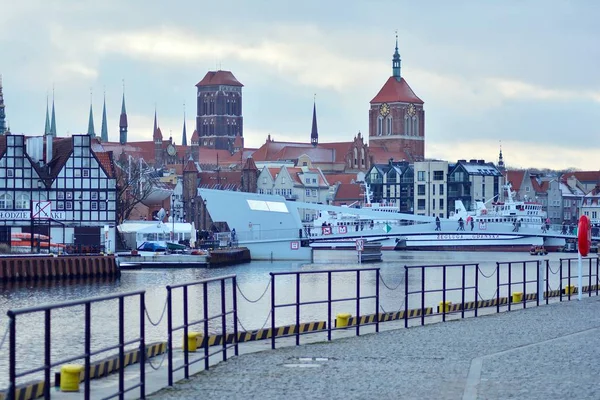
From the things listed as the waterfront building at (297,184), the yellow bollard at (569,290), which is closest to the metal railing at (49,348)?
the yellow bollard at (569,290)

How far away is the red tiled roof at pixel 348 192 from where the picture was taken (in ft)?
609

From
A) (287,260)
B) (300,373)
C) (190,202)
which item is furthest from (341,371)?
(190,202)

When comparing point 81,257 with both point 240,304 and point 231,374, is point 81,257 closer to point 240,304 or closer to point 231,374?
point 240,304

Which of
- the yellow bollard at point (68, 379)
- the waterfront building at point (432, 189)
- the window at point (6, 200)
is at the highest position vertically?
the waterfront building at point (432, 189)

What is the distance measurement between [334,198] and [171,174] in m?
27.8

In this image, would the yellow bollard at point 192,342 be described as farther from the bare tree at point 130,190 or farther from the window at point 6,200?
the bare tree at point 130,190

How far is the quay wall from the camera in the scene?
210 feet

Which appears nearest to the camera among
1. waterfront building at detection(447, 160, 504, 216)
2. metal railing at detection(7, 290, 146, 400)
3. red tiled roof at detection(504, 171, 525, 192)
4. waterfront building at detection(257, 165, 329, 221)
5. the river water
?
metal railing at detection(7, 290, 146, 400)

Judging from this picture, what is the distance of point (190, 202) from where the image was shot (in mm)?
160375

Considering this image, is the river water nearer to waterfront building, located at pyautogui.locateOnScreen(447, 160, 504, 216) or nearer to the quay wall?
the quay wall

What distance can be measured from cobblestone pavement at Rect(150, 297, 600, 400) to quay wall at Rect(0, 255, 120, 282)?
141ft

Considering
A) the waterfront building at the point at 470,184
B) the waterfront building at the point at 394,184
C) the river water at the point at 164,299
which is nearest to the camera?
the river water at the point at 164,299

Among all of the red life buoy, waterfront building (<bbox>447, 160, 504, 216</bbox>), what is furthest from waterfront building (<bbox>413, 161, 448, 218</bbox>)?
the red life buoy

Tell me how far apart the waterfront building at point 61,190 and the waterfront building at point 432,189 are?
259 ft
